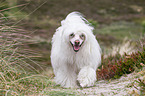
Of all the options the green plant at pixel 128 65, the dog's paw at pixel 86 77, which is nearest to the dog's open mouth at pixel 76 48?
the dog's paw at pixel 86 77

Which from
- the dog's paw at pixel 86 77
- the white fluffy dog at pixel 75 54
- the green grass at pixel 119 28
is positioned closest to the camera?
the white fluffy dog at pixel 75 54

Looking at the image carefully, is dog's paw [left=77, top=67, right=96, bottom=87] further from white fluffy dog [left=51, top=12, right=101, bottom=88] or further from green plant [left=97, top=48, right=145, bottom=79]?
green plant [left=97, top=48, right=145, bottom=79]

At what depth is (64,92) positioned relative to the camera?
4.23 metres

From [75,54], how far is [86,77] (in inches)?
23.3

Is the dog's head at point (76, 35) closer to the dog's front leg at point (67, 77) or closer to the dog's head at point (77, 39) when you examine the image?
the dog's head at point (77, 39)

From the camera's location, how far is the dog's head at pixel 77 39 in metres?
4.88

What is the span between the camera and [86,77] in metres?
5.36

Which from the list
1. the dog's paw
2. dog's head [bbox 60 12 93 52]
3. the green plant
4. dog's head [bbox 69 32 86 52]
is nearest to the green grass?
the green plant

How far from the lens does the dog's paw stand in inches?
211

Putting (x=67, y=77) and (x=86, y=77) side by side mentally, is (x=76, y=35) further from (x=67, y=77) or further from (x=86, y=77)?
(x=67, y=77)

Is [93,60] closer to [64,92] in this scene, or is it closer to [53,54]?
[53,54]

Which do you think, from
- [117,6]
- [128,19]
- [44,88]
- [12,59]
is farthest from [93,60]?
[117,6]

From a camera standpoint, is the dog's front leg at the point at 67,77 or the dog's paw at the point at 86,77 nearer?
the dog's paw at the point at 86,77

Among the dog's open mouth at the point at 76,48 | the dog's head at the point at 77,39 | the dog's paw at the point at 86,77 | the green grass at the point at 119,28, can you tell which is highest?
the dog's head at the point at 77,39
